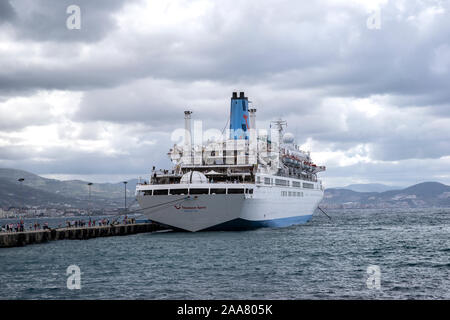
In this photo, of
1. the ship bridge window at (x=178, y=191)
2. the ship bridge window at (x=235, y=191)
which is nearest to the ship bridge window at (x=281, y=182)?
the ship bridge window at (x=235, y=191)

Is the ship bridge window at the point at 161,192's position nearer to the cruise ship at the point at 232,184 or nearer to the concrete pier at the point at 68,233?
the cruise ship at the point at 232,184

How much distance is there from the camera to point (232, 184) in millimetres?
60500

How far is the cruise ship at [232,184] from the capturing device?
6006 centimetres

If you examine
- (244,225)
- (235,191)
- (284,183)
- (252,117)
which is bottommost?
(244,225)

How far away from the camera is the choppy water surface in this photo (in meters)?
29.4

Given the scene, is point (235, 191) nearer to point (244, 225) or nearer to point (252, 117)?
point (244, 225)

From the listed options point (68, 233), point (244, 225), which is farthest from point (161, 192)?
point (68, 233)

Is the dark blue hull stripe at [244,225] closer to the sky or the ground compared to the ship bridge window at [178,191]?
closer to the ground

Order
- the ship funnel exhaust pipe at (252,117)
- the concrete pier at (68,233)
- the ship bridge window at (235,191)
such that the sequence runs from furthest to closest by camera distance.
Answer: the ship funnel exhaust pipe at (252,117) → the ship bridge window at (235,191) → the concrete pier at (68,233)

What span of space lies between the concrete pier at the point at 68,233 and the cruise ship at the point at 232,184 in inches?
332

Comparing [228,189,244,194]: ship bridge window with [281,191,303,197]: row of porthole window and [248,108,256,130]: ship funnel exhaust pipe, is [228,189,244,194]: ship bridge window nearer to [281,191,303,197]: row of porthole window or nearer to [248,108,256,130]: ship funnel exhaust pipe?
[281,191,303,197]: row of porthole window

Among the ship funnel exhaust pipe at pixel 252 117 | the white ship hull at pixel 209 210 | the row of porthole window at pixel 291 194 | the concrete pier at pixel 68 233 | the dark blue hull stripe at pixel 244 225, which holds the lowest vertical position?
the concrete pier at pixel 68 233

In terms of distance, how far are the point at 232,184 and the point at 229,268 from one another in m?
23.5

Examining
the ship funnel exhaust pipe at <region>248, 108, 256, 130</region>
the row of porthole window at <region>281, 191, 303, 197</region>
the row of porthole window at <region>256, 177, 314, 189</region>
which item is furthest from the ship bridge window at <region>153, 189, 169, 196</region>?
the ship funnel exhaust pipe at <region>248, 108, 256, 130</region>
